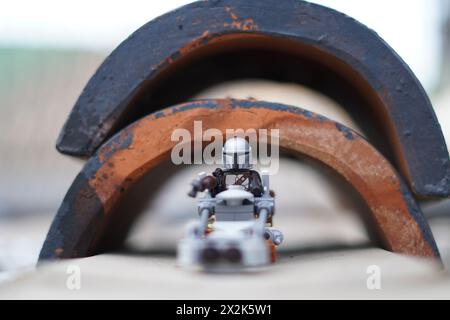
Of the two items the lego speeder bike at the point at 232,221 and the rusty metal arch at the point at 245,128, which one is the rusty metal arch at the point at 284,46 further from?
the lego speeder bike at the point at 232,221

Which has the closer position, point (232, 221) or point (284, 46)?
point (232, 221)

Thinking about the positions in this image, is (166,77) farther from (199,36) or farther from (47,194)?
(47,194)

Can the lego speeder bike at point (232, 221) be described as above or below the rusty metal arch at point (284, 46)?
below

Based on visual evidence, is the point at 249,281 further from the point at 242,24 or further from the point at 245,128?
the point at 242,24

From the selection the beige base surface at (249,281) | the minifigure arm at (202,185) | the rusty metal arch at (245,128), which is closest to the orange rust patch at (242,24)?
the rusty metal arch at (245,128)

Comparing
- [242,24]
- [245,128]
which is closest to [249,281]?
[245,128]

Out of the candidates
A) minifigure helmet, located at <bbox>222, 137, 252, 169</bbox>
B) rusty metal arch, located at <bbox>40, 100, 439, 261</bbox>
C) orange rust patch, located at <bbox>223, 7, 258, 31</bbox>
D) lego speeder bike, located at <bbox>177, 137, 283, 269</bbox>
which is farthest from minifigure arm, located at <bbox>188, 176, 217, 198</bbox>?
orange rust patch, located at <bbox>223, 7, 258, 31</bbox>
